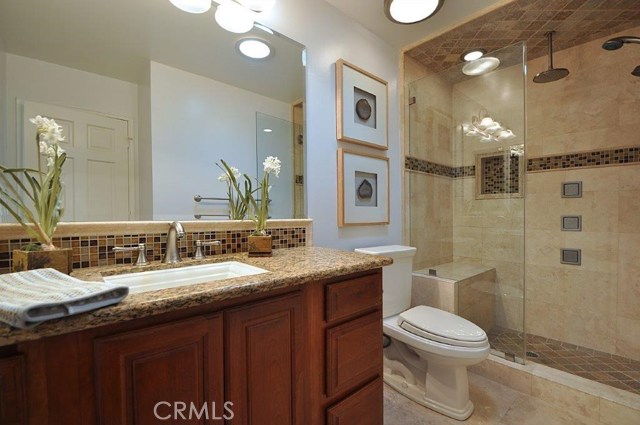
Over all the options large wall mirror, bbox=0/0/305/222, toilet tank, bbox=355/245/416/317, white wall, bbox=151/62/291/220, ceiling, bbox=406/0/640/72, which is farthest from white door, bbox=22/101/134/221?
ceiling, bbox=406/0/640/72

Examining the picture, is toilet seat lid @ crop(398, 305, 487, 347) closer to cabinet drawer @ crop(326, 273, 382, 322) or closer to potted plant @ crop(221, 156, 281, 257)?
cabinet drawer @ crop(326, 273, 382, 322)

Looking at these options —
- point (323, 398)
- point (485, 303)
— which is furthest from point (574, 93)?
point (323, 398)

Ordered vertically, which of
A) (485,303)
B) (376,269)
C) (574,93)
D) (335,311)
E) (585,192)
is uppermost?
(574,93)

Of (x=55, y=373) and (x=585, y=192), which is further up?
(x=585, y=192)

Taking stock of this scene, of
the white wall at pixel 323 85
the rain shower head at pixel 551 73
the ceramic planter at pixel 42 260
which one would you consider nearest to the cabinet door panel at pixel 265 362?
the ceramic planter at pixel 42 260

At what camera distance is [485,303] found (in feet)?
7.08

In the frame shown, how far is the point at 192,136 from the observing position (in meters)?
1.21

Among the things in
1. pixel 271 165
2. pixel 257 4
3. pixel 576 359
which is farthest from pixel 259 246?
pixel 576 359

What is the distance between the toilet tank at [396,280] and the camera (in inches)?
68.1

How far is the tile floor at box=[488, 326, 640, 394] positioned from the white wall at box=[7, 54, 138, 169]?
2517mm

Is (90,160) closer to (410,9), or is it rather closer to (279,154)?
(279,154)

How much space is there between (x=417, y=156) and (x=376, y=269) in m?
1.48

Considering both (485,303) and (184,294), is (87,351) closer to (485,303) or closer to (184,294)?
(184,294)
